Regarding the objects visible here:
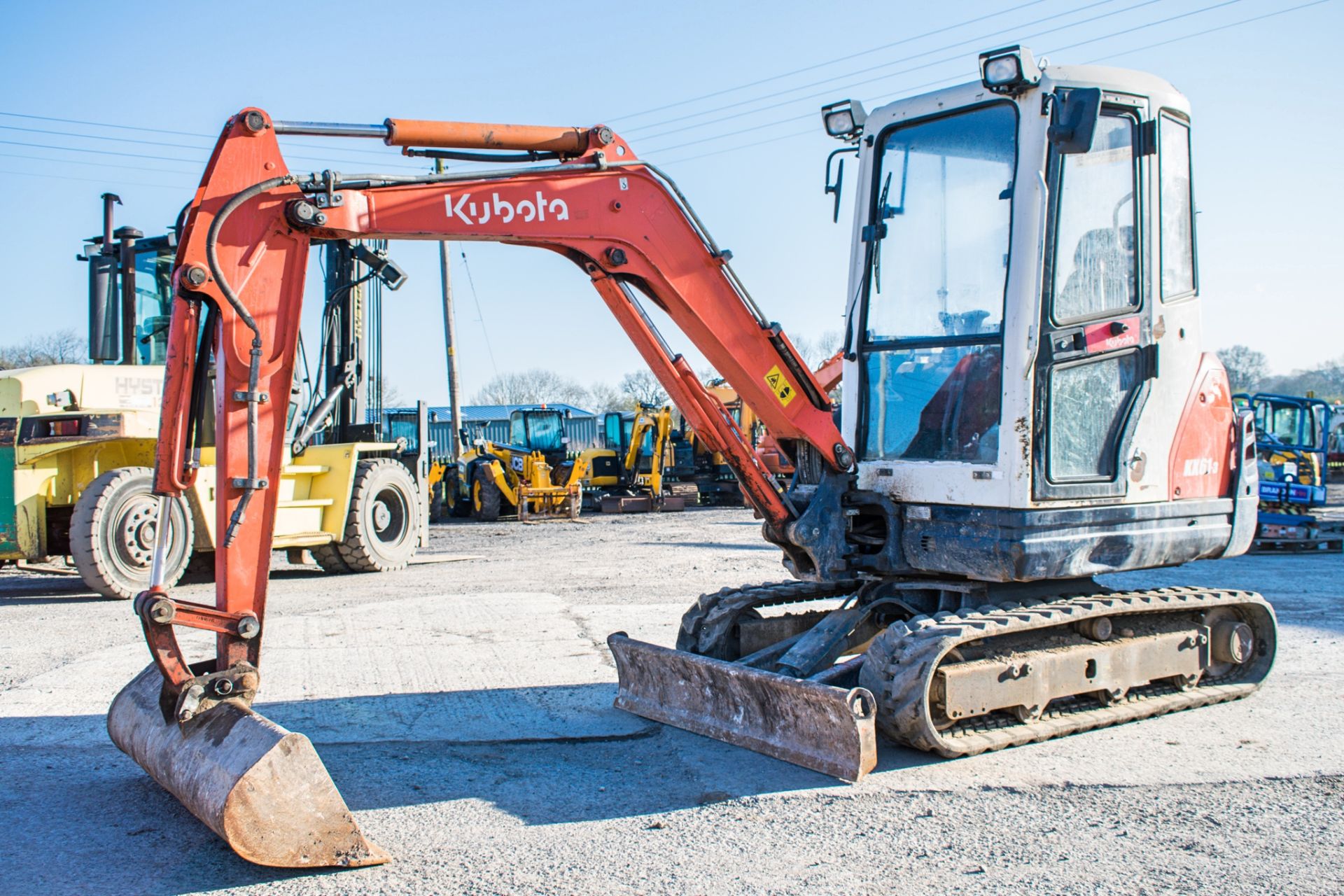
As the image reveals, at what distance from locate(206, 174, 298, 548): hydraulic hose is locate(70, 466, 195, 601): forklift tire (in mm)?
6148

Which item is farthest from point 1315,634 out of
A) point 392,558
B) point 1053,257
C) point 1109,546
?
point 392,558

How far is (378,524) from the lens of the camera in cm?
1326

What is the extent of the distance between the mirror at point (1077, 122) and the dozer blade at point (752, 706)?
2575 mm

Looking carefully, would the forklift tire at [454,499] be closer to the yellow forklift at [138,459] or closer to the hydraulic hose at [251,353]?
the yellow forklift at [138,459]

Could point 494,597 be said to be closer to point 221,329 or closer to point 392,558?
point 392,558

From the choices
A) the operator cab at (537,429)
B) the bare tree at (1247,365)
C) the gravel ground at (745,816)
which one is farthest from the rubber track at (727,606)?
the bare tree at (1247,365)

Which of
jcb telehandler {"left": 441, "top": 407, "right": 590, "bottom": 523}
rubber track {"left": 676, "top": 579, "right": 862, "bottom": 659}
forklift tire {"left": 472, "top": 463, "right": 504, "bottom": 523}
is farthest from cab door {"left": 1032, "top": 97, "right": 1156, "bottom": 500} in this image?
forklift tire {"left": 472, "top": 463, "right": 504, "bottom": 523}

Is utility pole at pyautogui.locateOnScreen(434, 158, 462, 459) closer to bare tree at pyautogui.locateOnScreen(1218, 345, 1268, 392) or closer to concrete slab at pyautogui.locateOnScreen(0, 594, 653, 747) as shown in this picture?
concrete slab at pyautogui.locateOnScreen(0, 594, 653, 747)

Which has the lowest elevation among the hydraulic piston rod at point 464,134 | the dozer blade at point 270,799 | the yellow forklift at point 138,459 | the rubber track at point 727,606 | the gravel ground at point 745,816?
the gravel ground at point 745,816

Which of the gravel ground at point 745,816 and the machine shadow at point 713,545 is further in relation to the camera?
the machine shadow at point 713,545

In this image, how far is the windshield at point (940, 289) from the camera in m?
5.48

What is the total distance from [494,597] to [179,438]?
6.21 metres

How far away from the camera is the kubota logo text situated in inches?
191

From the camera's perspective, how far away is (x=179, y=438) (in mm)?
4406
